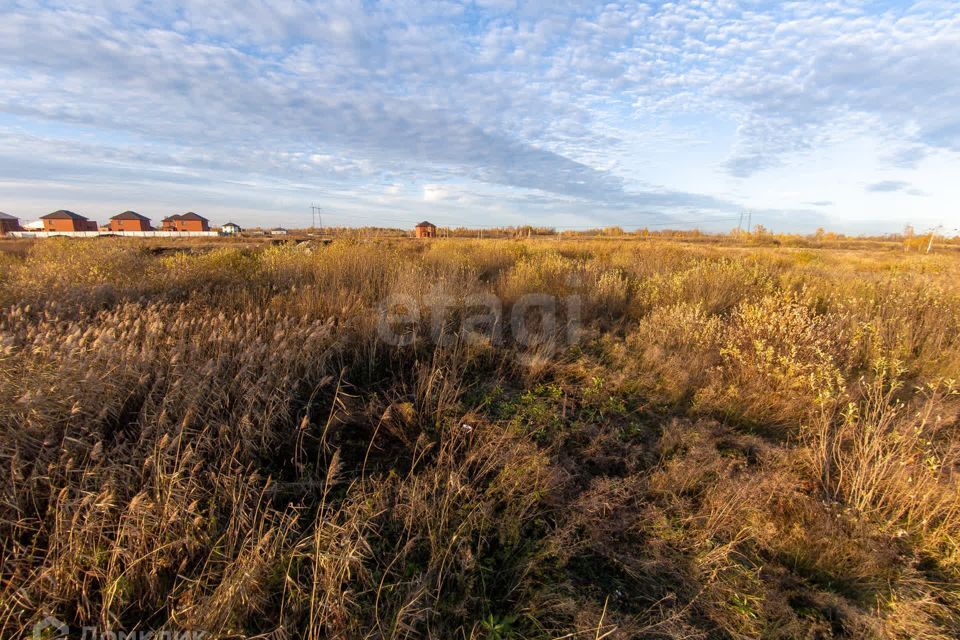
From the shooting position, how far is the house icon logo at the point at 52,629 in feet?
4.09

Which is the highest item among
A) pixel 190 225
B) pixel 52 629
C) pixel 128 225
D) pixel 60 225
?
pixel 190 225

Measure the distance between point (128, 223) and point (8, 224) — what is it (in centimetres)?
1233

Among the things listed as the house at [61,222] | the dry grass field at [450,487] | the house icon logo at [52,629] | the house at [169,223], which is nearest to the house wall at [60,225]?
the house at [61,222]

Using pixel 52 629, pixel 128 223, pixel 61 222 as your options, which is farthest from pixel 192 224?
pixel 52 629

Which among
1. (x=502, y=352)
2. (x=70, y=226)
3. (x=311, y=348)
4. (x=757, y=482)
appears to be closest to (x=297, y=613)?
(x=311, y=348)

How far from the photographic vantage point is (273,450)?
7.54 ft

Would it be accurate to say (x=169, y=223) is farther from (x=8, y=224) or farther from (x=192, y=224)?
(x=8, y=224)

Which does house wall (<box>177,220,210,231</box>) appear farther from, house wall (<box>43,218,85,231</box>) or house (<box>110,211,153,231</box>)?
house wall (<box>43,218,85,231</box>)

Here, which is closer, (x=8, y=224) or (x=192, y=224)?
(x=8, y=224)

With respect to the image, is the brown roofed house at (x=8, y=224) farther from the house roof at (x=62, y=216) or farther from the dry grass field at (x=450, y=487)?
the dry grass field at (x=450, y=487)

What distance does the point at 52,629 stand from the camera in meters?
1.27

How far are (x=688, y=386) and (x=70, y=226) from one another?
3357 inches

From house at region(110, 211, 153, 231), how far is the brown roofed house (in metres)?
9.89

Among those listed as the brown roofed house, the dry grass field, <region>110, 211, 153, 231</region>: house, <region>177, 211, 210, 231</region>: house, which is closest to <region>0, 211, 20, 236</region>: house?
the brown roofed house
